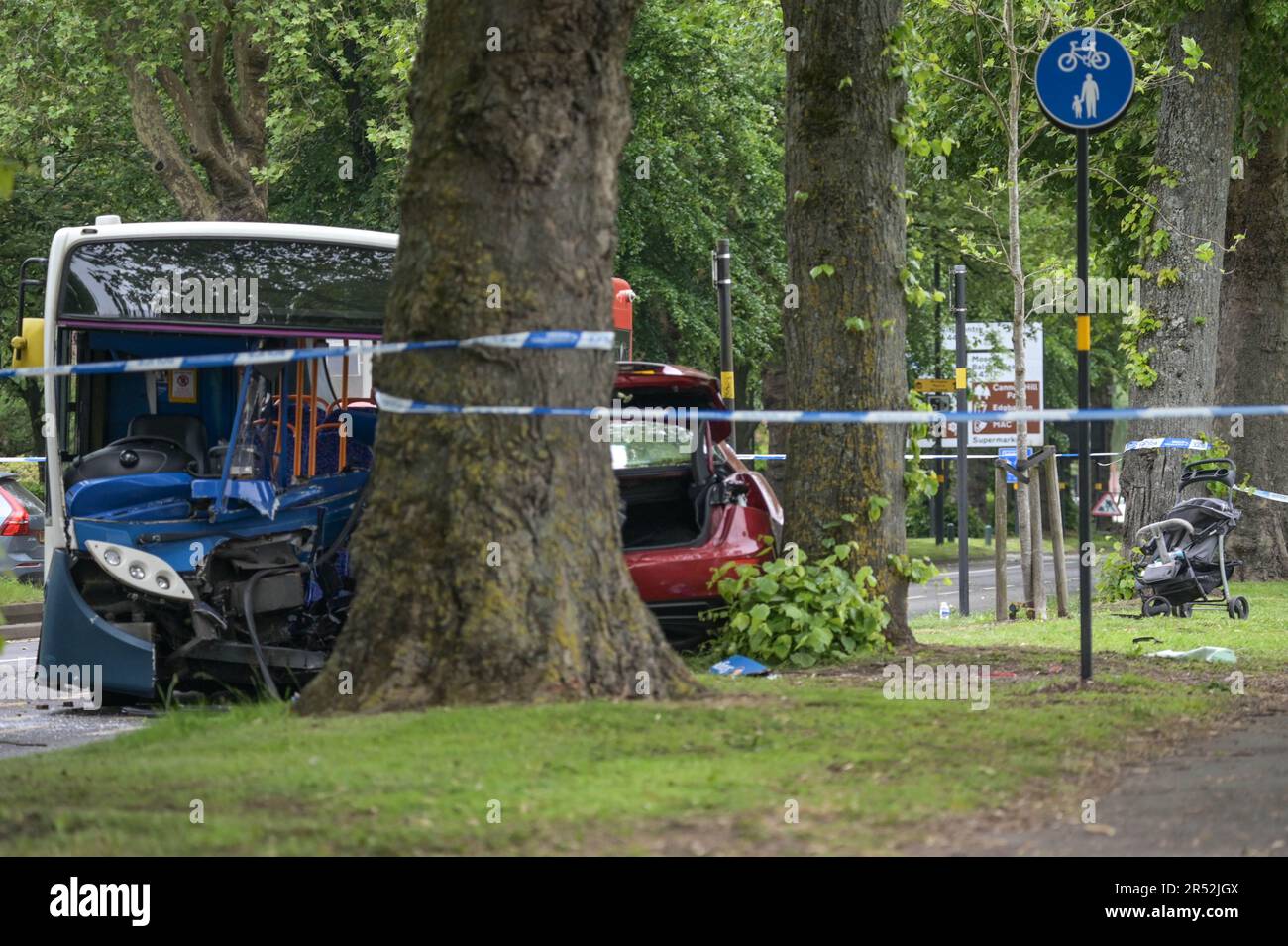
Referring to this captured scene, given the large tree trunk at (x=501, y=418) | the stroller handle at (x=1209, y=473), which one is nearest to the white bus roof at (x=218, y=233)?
the large tree trunk at (x=501, y=418)

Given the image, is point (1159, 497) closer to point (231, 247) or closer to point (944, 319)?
point (231, 247)

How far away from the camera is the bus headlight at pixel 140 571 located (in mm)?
11117

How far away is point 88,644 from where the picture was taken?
37.2ft

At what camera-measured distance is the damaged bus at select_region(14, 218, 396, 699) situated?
11289 millimetres

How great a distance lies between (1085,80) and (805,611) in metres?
3.44

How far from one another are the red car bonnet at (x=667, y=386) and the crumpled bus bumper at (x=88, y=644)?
3.62 metres

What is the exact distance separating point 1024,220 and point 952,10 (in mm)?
16905

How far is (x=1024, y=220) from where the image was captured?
3694cm

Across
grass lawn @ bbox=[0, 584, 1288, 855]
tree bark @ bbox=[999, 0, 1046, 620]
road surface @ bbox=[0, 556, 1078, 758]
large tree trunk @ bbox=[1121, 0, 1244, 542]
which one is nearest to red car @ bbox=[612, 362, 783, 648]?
road surface @ bbox=[0, 556, 1078, 758]

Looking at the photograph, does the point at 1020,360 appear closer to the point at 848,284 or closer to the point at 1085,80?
the point at 848,284

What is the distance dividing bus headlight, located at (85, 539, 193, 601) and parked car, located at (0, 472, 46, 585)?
9.01 metres

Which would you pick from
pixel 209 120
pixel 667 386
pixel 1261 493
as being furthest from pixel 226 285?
pixel 209 120
